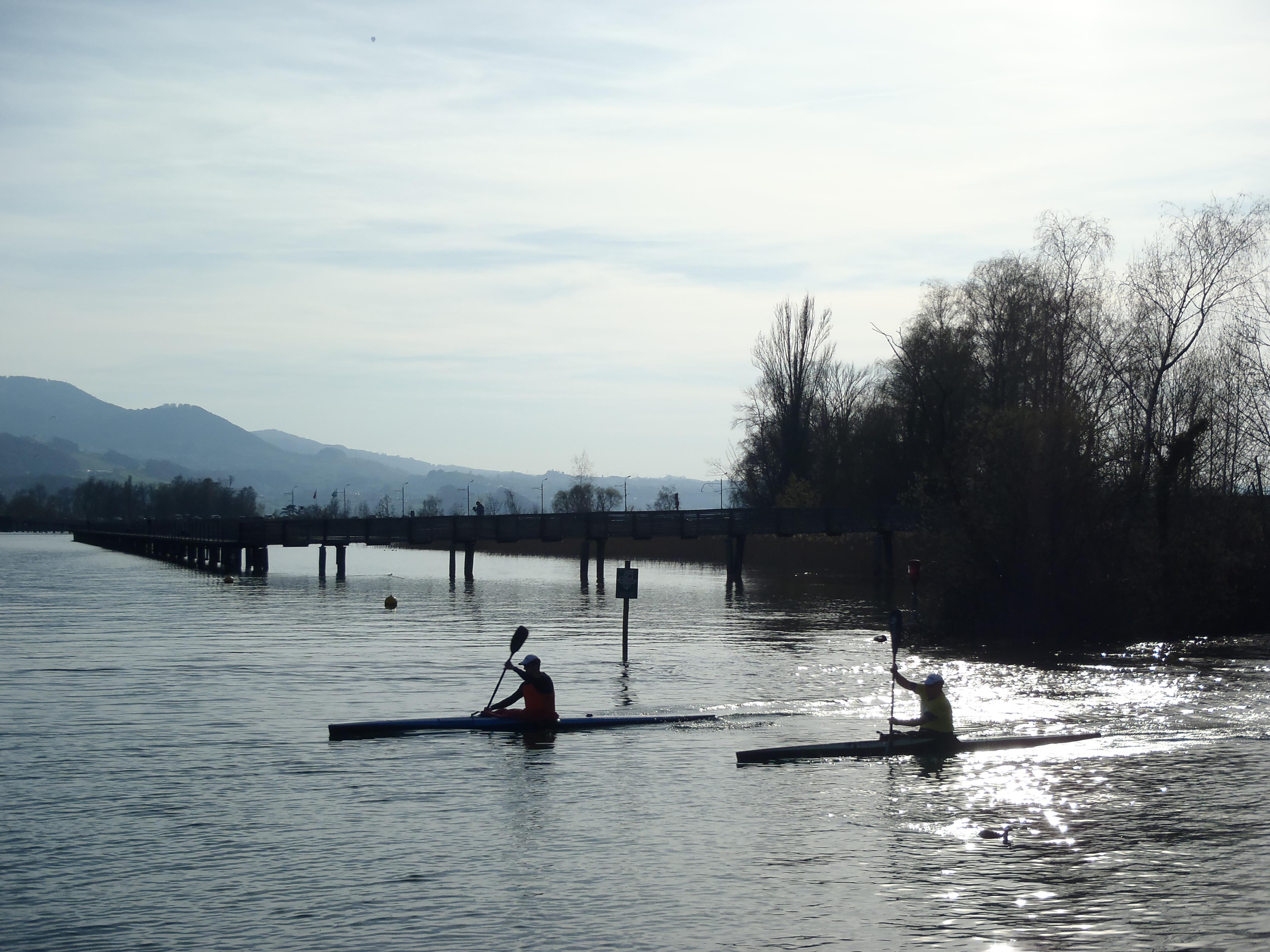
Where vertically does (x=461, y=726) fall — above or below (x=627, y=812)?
above

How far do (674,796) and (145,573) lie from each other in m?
73.5

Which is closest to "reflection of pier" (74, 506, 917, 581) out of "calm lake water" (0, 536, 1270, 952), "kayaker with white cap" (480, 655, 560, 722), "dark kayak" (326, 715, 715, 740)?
"calm lake water" (0, 536, 1270, 952)

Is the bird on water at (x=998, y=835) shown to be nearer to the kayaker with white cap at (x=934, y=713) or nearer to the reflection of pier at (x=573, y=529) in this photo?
the kayaker with white cap at (x=934, y=713)

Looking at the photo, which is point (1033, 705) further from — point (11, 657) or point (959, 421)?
point (959, 421)

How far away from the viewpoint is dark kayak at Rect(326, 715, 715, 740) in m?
20.3

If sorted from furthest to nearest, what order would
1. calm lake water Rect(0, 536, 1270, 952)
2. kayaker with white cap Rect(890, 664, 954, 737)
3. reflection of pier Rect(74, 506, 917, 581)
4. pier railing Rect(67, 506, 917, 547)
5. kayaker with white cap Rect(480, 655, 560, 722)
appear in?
pier railing Rect(67, 506, 917, 547)
reflection of pier Rect(74, 506, 917, 581)
kayaker with white cap Rect(480, 655, 560, 722)
kayaker with white cap Rect(890, 664, 954, 737)
calm lake water Rect(0, 536, 1270, 952)

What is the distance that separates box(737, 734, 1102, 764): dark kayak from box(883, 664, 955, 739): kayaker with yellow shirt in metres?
0.12

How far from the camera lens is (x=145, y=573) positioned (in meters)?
82.4

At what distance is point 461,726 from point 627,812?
579 cm

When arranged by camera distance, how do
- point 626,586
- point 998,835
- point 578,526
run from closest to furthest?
point 998,835
point 626,586
point 578,526

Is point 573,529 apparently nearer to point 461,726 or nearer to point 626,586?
point 626,586

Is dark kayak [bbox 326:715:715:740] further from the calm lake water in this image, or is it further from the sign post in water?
the sign post in water

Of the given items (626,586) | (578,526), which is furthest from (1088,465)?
(578,526)

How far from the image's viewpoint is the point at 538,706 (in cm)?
2075
